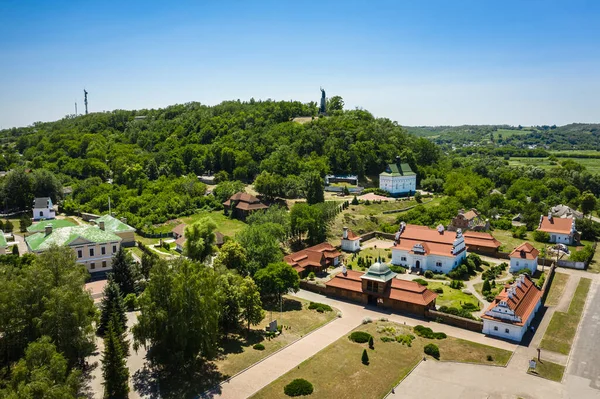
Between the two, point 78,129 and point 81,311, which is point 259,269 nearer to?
point 81,311

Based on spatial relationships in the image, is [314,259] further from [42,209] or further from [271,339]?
[42,209]

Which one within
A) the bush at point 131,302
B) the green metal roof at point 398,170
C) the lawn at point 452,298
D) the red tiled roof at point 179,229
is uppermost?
the green metal roof at point 398,170

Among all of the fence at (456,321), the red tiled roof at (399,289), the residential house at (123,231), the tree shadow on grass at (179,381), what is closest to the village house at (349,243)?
the red tiled roof at (399,289)

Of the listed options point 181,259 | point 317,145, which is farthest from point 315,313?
point 317,145

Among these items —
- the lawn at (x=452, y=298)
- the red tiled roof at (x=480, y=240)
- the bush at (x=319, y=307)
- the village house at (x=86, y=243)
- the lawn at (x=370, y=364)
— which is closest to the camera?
the lawn at (x=370, y=364)

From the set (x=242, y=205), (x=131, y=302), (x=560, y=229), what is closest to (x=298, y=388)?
(x=131, y=302)

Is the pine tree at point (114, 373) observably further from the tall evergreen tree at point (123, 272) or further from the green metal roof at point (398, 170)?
the green metal roof at point (398, 170)

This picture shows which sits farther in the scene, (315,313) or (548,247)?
(548,247)
